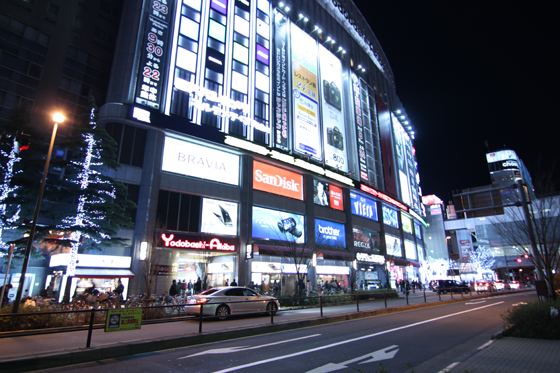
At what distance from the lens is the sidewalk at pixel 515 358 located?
18.9 feet

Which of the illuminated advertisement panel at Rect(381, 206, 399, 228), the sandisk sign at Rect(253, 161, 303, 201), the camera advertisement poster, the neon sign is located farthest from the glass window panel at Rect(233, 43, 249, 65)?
the illuminated advertisement panel at Rect(381, 206, 399, 228)

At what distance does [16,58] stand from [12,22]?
3968 millimetres

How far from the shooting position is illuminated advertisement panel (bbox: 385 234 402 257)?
53841 mm

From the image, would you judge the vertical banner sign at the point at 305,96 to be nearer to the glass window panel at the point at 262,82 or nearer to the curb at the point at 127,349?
the glass window panel at the point at 262,82

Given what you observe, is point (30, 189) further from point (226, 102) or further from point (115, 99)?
point (226, 102)

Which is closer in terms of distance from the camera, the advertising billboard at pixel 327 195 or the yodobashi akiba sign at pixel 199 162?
the yodobashi akiba sign at pixel 199 162

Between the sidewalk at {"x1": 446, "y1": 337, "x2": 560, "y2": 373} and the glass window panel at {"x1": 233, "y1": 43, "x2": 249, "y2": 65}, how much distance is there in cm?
3511

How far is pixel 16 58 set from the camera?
1248 inches

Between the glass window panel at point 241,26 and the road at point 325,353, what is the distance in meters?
35.9

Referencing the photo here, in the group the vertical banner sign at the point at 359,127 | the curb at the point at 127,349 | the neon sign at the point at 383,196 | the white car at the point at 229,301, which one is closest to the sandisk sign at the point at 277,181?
the neon sign at the point at 383,196

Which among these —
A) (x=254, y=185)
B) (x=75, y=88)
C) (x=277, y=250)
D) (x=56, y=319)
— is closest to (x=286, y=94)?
(x=254, y=185)

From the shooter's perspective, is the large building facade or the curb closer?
the curb

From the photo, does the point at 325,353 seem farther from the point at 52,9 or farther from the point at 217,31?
the point at 52,9

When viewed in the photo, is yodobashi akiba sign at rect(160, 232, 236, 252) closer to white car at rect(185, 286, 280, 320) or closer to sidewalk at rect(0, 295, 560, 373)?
white car at rect(185, 286, 280, 320)
